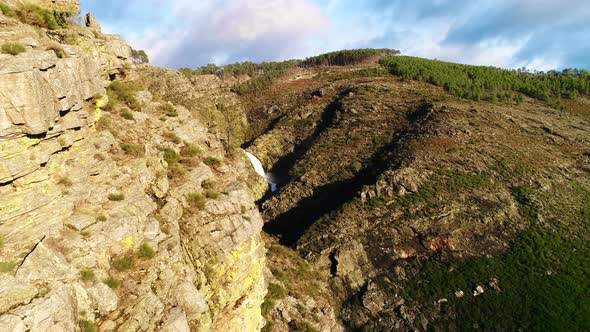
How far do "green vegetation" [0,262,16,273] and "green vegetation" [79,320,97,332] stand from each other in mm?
2817

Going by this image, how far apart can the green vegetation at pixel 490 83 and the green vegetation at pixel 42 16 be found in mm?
93316

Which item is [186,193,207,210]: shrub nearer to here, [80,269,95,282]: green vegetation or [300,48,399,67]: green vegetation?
[80,269,95,282]: green vegetation

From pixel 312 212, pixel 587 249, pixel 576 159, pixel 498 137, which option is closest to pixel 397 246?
pixel 312 212

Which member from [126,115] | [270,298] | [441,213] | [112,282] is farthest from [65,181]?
[441,213]

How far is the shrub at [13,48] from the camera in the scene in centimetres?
1303

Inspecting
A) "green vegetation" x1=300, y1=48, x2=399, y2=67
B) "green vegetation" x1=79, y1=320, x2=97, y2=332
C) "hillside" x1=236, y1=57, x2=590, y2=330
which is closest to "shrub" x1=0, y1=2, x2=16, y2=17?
"green vegetation" x1=79, y1=320, x2=97, y2=332

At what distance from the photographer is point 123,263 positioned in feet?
48.4

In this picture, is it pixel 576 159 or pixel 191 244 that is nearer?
pixel 191 244

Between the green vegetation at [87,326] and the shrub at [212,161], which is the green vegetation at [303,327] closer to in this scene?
the shrub at [212,161]

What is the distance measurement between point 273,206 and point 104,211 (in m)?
45.6

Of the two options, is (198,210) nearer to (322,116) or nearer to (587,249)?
(587,249)

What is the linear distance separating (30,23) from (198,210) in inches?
512

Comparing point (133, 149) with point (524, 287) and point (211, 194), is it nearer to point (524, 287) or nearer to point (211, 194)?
point (211, 194)

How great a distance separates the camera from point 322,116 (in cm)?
8862
